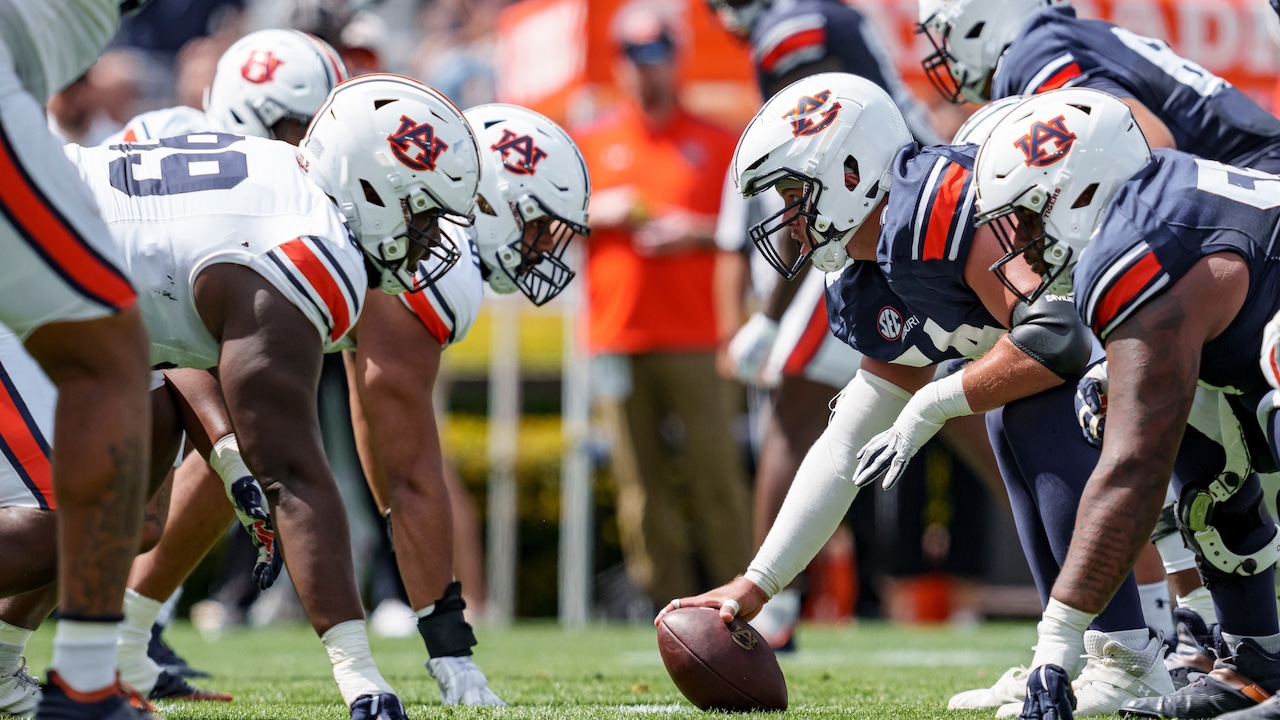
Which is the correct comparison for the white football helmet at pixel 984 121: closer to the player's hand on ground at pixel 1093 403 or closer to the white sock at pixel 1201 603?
the player's hand on ground at pixel 1093 403

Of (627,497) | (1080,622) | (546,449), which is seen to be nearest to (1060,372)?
(1080,622)

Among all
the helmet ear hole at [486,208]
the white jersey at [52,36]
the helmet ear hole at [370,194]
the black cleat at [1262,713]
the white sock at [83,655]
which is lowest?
the black cleat at [1262,713]

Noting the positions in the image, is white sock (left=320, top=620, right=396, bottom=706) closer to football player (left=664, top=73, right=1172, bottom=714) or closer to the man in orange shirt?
football player (left=664, top=73, right=1172, bottom=714)

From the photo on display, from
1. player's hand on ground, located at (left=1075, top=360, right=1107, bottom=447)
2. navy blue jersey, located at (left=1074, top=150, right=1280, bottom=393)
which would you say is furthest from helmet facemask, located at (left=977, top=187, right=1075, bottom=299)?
player's hand on ground, located at (left=1075, top=360, right=1107, bottom=447)

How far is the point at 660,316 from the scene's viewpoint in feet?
24.4

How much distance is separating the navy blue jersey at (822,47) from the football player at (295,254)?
227 cm

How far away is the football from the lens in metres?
3.38

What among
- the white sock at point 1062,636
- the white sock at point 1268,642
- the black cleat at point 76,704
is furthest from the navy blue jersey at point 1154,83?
the black cleat at point 76,704

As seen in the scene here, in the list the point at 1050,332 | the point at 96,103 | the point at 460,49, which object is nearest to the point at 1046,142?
the point at 1050,332

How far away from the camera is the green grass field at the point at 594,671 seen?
360 cm

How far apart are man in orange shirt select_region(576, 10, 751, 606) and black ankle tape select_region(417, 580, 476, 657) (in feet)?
10.9

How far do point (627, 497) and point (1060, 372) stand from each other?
172 inches

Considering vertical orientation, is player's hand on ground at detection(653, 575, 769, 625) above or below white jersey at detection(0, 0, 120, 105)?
below

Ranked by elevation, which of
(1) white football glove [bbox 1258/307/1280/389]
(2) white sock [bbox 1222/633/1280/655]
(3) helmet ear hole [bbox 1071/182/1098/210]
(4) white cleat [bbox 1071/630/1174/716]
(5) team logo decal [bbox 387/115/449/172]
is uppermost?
(5) team logo decal [bbox 387/115/449/172]
